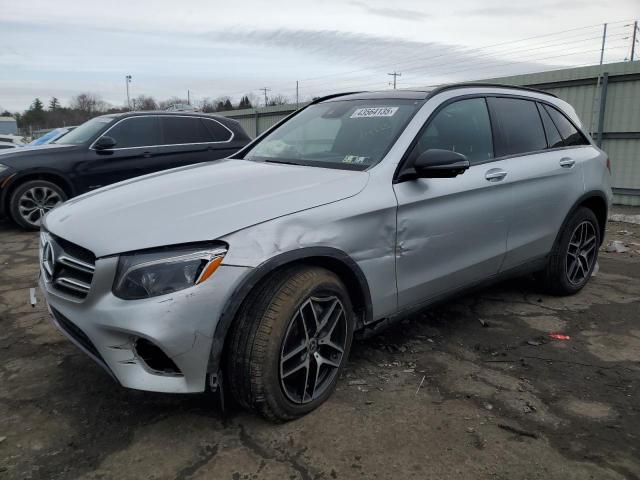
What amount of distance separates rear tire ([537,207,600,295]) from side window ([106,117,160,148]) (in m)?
5.85

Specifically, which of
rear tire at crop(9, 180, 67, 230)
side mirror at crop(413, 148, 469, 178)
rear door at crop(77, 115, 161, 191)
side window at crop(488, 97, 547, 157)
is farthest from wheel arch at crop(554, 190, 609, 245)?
rear tire at crop(9, 180, 67, 230)

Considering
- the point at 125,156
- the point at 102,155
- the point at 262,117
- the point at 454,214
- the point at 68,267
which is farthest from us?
the point at 262,117

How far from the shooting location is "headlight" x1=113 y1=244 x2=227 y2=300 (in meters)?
2.15

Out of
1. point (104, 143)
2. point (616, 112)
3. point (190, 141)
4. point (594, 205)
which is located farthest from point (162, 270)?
point (616, 112)

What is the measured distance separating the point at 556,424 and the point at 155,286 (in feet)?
6.77

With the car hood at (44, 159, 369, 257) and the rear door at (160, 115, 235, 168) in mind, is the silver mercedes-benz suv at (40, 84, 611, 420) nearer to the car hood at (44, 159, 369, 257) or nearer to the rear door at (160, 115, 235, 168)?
the car hood at (44, 159, 369, 257)

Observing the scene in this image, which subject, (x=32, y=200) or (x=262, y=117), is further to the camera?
(x=262, y=117)

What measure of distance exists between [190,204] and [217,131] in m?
5.99

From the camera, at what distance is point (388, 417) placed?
2621 millimetres

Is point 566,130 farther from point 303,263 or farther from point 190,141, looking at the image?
point 190,141

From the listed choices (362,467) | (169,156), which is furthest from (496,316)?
(169,156)

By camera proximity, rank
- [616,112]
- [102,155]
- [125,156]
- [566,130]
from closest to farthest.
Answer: [566,130] → [102,155] → [125,156] → [616,112]

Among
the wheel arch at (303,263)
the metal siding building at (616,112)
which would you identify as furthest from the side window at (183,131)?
the metal siding building at (616,112)

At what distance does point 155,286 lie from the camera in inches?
84.5
